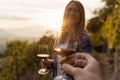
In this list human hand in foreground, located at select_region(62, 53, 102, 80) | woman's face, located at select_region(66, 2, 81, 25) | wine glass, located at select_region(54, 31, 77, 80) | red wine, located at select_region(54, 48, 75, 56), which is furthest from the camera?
woman's face, located at select_region(66, 2, 81, 25)

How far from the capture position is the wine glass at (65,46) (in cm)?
189

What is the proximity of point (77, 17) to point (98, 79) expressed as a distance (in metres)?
2.21

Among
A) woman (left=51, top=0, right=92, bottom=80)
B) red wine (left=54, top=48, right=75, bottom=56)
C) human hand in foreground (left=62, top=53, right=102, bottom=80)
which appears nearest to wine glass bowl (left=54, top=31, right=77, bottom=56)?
red wine (left=54, top=48, right=75, bottom=56)

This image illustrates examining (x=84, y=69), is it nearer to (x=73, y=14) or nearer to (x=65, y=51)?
(x=65, y=51)

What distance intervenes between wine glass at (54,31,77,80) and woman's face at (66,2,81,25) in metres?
0.90

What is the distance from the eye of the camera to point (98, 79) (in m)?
1.62

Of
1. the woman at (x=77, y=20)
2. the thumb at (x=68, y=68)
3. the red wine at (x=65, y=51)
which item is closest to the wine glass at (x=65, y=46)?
the red wine at (x=65, y=51)

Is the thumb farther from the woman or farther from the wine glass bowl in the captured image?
the woman

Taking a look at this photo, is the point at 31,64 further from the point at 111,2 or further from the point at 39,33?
the point at 111,2

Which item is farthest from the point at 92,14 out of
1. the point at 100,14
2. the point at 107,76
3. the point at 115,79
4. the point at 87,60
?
the point at 87,60

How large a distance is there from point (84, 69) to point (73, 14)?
87.3 inches

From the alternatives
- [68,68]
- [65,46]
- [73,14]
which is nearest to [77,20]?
[73,14]

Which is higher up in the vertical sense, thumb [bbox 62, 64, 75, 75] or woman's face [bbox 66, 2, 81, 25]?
woman's face [bbox 66, 2, 81, 25]

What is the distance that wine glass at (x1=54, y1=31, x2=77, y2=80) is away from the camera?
1887mm
